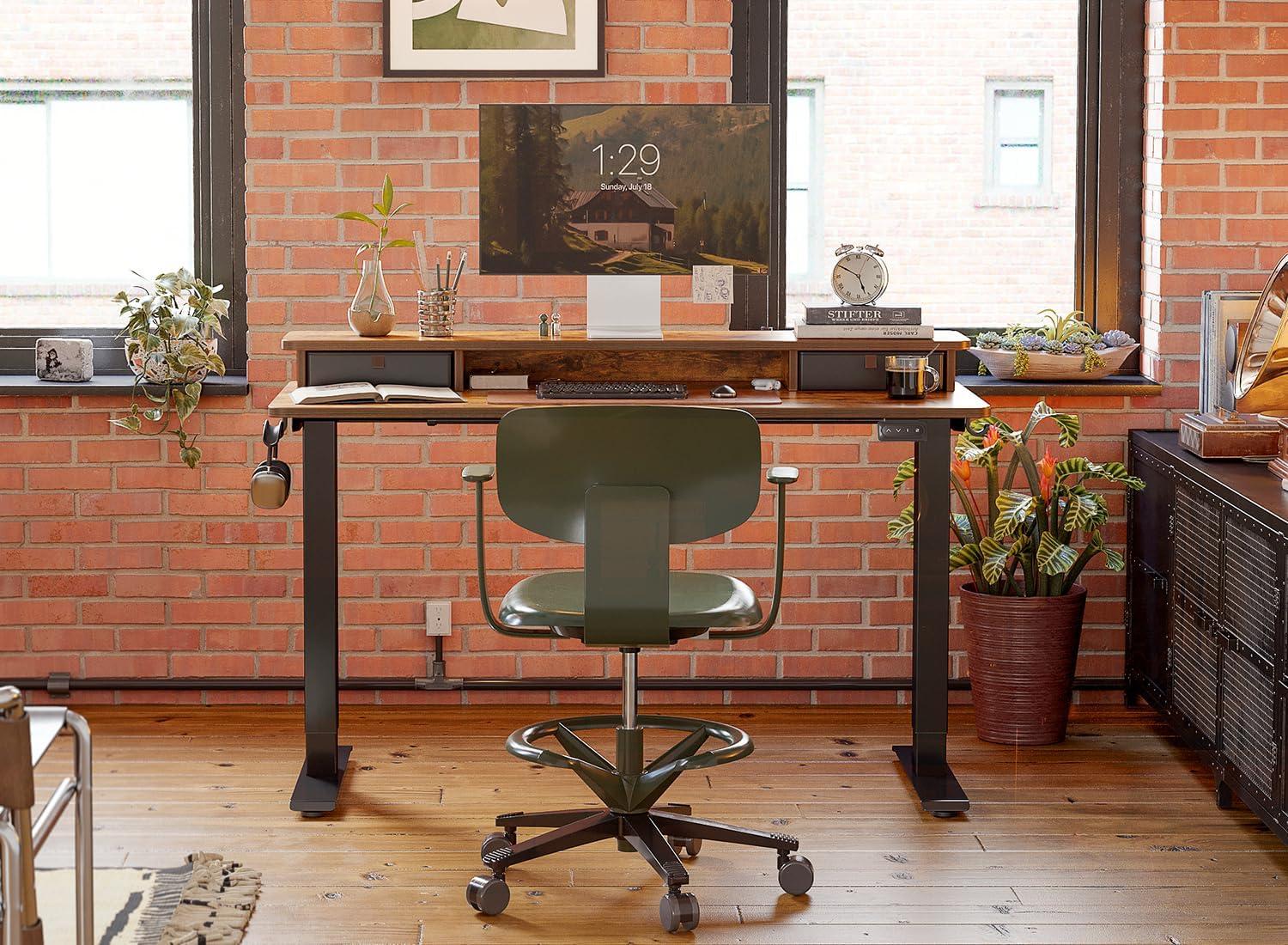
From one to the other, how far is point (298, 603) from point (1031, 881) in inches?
77.7

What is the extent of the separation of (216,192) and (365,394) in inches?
42.9

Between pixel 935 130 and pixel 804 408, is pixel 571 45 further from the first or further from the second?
pixel 804 408

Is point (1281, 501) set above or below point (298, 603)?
above

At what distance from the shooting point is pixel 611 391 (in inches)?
129

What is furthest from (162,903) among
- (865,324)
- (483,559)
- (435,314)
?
(865,324)

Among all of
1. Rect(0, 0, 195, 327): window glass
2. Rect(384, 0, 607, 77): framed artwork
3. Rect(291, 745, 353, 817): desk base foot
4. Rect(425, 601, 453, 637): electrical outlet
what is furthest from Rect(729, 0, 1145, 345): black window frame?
Rect(291, 745, 353, 817): desk base foot

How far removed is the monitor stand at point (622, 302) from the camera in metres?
3.42

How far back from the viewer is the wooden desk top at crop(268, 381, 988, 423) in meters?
3.14

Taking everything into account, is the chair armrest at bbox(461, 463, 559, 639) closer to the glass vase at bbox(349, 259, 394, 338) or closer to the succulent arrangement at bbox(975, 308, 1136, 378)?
the glass vase at bbox(349, 259, 394, 338)

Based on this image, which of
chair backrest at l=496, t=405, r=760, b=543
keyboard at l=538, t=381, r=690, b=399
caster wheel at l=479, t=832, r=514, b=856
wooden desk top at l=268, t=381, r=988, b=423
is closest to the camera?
chair backrest at l=496, t=405, r=760, b=543

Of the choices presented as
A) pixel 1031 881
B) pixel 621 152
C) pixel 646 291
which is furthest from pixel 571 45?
pixel 1031 881

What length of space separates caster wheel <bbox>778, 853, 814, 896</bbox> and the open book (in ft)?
3.76

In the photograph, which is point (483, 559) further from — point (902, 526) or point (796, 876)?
point (902, 526)

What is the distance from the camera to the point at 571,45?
3.82 meters
